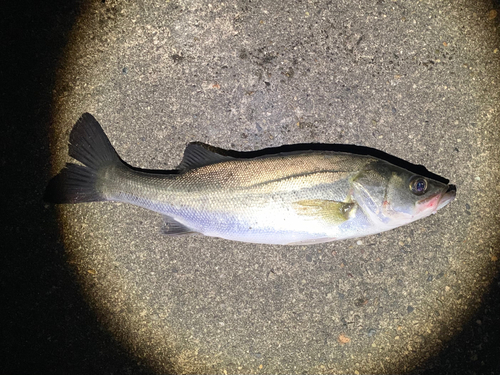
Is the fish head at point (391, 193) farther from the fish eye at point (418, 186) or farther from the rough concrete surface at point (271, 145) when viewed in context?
the rough concrete surface at point (271, 145)

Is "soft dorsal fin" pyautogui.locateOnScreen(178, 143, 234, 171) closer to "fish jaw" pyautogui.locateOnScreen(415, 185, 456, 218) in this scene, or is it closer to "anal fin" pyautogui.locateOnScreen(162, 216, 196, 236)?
"anal fin" pyautogui.locateOnScreen(162, 216, 196, 236)

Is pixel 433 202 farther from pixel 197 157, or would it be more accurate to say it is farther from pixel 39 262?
pixel 39 262

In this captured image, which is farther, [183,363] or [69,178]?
[183,363]

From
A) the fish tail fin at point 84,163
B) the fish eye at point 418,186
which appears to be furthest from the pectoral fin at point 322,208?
the fish tail fin at point 84,163

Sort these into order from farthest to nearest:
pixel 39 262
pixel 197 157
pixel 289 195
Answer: pixel 39 262, pixel 197 157, pixel 289 195

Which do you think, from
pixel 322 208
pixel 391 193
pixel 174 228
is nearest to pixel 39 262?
pixel 174 228

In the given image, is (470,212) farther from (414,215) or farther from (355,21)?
(355,21)

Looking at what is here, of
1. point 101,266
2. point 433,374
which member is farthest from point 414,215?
point 101,266
